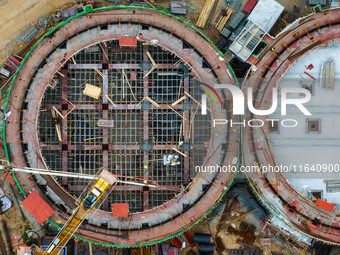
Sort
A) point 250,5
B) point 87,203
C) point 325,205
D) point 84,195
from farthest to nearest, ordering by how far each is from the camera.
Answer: point 250,5 → point 325,205 → point 84,195 → point 87,203

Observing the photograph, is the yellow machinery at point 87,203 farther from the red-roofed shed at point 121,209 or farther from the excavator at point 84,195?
the red-roofed shed at point 121,209

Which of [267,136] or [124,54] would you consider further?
[267,136]

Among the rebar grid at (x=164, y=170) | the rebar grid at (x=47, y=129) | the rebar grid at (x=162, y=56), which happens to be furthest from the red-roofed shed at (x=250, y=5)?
the rebar grid at (x=47, y=129)

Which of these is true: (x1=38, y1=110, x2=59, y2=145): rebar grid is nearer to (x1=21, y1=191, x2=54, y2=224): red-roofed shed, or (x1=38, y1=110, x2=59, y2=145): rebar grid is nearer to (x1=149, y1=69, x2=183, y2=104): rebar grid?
(x1=21, y1=191, x2=54, y2=224): red-roofed shed

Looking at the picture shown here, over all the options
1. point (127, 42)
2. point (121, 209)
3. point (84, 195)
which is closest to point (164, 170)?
point (121, 209)

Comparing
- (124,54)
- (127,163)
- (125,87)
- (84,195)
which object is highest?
(124,54)

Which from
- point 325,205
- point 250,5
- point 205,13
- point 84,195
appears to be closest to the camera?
point 84,195

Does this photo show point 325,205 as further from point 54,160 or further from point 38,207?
point 38,207
